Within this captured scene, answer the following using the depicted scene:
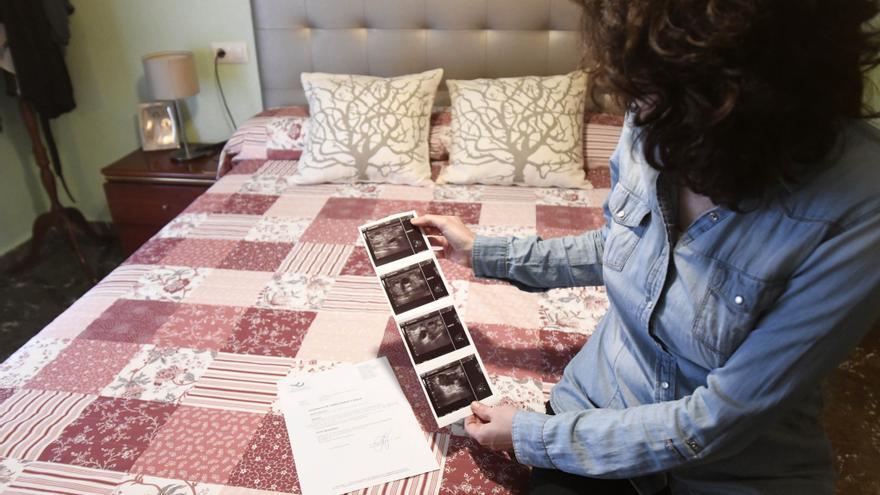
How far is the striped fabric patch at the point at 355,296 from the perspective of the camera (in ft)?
4.77

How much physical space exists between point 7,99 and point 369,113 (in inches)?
70.7

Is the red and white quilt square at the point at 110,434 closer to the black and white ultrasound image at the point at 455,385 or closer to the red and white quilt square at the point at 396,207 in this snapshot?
the black and white ultrasound image at the point at 455,385

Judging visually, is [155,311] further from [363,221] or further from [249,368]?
[363,221]

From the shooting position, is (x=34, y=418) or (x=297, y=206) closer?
(x=34, y=418)

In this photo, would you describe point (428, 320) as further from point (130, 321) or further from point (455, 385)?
point (130, 321)

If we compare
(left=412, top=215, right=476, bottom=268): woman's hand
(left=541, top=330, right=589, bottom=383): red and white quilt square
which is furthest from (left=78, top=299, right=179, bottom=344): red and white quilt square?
(left=541, top=330, right=589, bottom=383): red and white quilt square

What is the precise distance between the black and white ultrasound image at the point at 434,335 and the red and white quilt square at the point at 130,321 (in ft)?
2.08

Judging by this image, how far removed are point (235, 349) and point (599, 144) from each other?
1.54 m

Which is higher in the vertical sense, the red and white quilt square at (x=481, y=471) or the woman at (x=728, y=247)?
the woman at (x=728, y=247)

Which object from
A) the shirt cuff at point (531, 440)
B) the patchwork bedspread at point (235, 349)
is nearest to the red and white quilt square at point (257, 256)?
the patchwork bedspread at point (235, 349)

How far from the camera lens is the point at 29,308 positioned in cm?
248

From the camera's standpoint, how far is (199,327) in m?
1.38

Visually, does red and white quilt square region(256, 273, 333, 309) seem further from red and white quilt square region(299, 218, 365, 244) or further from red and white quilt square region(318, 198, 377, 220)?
red and white quilt square region(318, 198, 377, 220)

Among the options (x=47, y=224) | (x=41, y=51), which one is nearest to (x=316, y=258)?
(x=41, y=51)
